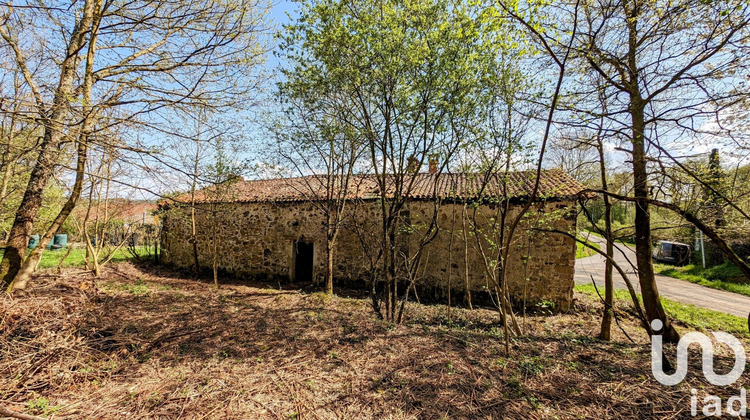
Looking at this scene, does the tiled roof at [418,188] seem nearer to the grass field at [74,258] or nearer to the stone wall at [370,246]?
the stone wall at [370,246]

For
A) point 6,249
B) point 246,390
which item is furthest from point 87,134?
point 246,390

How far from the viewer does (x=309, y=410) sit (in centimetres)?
271

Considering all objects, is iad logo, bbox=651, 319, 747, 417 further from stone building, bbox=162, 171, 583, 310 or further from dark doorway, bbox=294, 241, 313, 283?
dark doorway, bbox=294, 241, 313, 283

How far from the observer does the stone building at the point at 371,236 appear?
25.5 feet

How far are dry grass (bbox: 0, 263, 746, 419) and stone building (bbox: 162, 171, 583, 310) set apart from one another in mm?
2652

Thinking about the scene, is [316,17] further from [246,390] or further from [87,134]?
[246,390]

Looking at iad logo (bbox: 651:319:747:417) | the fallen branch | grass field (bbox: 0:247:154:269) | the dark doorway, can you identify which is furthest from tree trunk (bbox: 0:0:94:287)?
iad logo (bbox: 651:319:747:417)

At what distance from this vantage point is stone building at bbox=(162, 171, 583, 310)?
7770 mm

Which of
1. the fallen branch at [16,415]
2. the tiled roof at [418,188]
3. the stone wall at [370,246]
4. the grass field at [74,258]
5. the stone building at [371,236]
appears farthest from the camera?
the grass field at [74,258]

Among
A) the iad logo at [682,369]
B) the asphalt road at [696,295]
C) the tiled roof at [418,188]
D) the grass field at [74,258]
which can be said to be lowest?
the asphalt road at [696,295]

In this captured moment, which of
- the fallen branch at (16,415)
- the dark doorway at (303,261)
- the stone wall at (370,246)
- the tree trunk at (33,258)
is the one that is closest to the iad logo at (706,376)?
the stone wall at (370,246)

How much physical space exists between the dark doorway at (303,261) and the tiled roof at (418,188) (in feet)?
6.72

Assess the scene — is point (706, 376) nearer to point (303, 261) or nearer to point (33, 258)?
point (33, 258)

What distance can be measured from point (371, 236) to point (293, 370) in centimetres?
349
